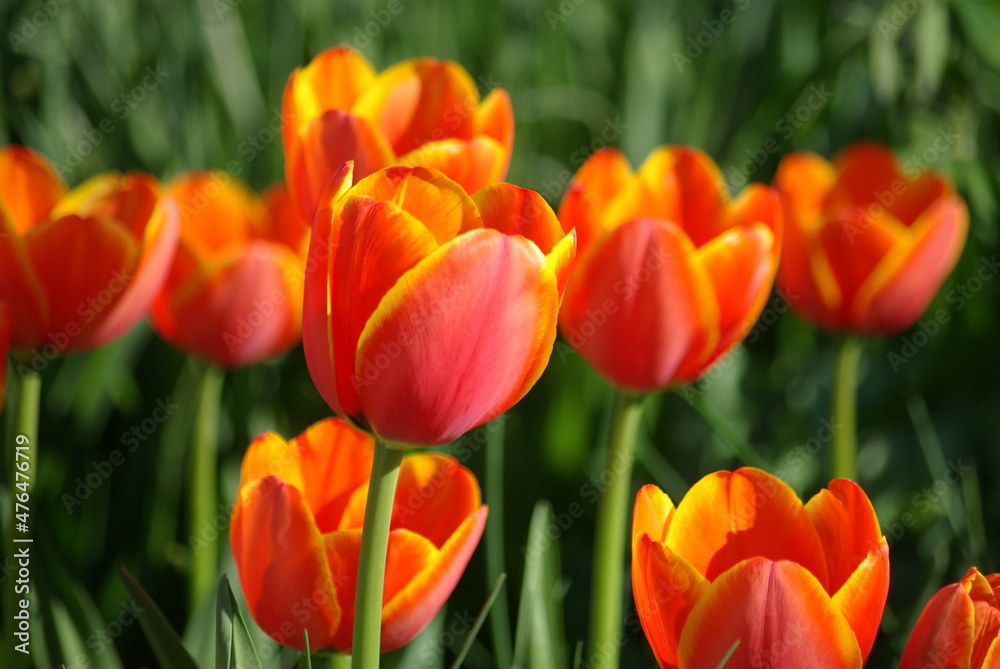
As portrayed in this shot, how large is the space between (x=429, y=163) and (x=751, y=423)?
2.23ft

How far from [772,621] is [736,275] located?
0.28m

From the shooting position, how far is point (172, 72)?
137 cm

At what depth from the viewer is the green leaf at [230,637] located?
0.44 m

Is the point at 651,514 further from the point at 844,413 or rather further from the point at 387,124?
the point at 844,413

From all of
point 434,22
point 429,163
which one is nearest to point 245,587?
point 429,163

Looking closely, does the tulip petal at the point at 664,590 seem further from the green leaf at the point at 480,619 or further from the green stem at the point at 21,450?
the green stem at the point at 21,450

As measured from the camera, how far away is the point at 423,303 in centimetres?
38

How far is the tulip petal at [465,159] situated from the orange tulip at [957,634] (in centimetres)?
29

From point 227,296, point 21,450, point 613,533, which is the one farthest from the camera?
point 227,296

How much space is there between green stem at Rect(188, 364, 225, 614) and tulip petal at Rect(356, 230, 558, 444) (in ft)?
1.42

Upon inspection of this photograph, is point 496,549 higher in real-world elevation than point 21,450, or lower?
lower

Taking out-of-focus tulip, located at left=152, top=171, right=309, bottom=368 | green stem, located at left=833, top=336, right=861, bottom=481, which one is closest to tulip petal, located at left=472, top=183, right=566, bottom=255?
out-of-focus tulip, located at left=152, top=171, right=309, bottom=368

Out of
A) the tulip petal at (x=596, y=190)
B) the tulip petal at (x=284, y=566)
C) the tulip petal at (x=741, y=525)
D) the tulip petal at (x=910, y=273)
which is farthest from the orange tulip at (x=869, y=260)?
the tulip petal at (x=284, y=566)

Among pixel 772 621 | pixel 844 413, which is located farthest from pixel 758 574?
pixel 844 413
